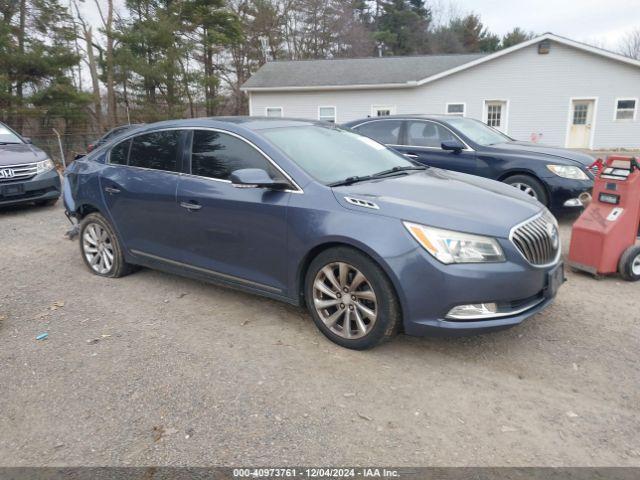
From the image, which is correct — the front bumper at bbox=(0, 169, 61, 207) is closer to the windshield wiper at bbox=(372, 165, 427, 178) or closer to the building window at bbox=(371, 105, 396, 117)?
the windshield wiper at bbox=(372, 165, 427, 178)

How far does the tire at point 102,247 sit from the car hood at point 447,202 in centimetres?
269

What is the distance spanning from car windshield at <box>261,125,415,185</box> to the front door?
10.5 inches

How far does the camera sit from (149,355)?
138 inches

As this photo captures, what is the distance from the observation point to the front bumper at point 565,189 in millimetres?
6908

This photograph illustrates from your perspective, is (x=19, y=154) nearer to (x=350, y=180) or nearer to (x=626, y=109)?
(x=350, y=180)

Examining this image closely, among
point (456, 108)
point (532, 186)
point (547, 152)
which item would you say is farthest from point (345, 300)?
point (456, 108)

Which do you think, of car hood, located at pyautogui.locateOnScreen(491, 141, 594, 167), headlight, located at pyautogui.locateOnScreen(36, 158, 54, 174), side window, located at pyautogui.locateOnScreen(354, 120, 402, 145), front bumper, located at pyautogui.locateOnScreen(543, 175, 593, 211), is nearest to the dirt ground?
front bumper, located at pyautogui.locateOnScreen(543, 175, 593, 211)

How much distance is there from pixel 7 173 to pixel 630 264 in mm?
8876

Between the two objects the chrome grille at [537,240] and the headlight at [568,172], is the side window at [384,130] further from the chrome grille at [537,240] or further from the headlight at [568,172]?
the chrome grille at [537,240]

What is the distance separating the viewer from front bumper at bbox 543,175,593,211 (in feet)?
22.7

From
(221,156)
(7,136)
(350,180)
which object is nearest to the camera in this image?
(350,180)

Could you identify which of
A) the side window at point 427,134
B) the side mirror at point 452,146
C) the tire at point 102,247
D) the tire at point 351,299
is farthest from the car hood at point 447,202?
the side window at point 427,134

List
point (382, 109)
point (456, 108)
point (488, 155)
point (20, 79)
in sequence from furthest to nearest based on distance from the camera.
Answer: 1. point (382, 109)
2. point (456, 108)
3. point (20, 79)
4. point (488, 155)

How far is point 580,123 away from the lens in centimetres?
2038
